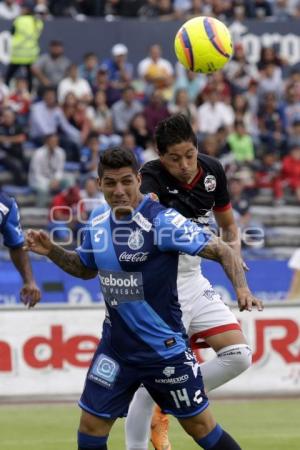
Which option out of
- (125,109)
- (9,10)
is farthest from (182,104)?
(9,10)

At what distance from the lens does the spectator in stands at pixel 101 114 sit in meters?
18.7

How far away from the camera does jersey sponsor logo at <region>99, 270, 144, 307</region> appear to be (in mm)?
6504

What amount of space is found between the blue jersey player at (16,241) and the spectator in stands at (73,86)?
35.6 feet

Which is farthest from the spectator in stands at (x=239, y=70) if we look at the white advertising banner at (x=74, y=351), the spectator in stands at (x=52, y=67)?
the white advertising banner at (x=74, y=351)

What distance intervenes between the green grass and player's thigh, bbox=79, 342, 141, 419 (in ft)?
7.41

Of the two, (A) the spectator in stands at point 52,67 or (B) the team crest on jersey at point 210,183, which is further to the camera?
(A) the spectator in stands at point 52,67

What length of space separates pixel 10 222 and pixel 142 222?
76.8 inches

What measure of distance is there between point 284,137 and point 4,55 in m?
4.91

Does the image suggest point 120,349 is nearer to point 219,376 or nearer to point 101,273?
point 101,273

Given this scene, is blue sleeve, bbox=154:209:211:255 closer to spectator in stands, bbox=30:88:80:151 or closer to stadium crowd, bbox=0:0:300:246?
stadium crowd, bbox=0:0:300:246

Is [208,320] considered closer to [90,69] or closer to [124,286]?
[124,286]

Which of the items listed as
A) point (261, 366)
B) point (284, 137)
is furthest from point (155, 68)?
point (261, 366)

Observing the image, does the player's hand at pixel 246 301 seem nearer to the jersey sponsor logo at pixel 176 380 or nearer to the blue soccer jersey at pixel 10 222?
the jersey sponsor logo at pixel 176 380

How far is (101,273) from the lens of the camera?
21.8 ft
